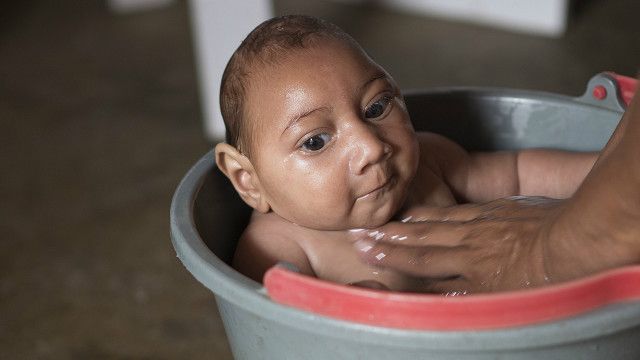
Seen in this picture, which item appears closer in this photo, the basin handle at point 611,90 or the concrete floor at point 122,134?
the basin handle at point 611,90

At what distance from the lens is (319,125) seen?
86cm

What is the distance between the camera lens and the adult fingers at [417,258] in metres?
0.90

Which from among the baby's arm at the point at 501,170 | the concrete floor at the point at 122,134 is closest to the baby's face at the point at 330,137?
the baby's arm at the point at 501,170

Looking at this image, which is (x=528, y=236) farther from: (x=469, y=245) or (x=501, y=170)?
(x=501, y=170)

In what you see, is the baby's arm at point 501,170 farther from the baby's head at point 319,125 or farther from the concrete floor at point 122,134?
the concrete floor at point 122,134

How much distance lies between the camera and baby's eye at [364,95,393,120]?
894 mm

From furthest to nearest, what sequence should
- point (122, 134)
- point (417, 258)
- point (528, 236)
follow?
1. point (122, 134)
2. point (417, 258)
3. point (528, 236)

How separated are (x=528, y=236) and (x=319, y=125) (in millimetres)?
214

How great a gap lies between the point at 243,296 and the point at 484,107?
1.66 ft

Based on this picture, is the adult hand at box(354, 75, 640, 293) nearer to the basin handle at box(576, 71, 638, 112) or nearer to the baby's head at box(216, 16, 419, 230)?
the baby's head at box(216, 16, 419, 230)

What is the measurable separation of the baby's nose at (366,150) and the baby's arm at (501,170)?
196 millimetres

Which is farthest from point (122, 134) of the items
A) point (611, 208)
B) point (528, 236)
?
point (611, 208)

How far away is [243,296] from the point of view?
0.72 meters

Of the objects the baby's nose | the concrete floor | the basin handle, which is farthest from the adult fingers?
the concrete floor
